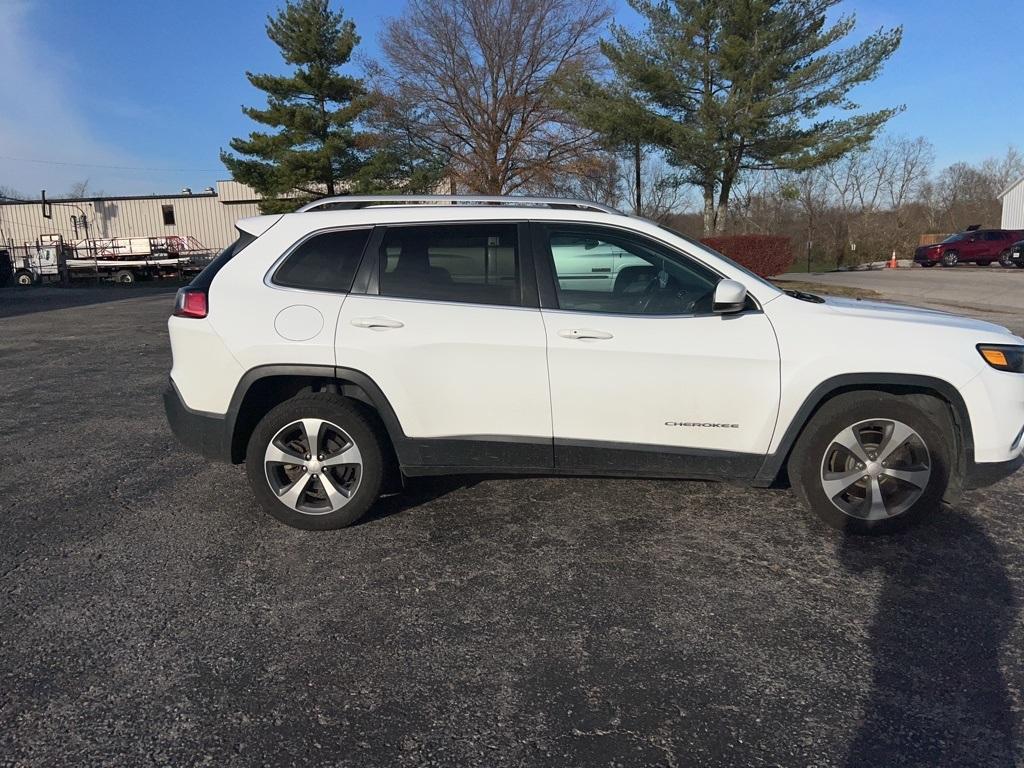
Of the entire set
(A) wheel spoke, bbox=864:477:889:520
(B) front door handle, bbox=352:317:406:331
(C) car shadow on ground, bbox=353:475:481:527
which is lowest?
(C) car shadow on ground, bbox=353:475:481:527

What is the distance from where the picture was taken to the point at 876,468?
370 cm

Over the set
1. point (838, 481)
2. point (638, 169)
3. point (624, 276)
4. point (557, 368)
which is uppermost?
point (638, 169)

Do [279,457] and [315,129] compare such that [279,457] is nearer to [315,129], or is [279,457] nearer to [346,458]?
[346,458]

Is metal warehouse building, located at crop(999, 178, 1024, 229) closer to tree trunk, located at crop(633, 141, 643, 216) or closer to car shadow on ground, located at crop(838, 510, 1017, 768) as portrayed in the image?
tree trunk, located at crop(633, 141, 643, 216)

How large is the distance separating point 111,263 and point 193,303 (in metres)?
36.3

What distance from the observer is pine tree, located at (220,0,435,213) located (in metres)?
30.8

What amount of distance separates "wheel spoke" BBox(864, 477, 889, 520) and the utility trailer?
3725 centimetres

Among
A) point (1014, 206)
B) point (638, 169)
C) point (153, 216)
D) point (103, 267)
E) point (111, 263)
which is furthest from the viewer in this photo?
point (153, 216)

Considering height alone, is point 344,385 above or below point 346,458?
above

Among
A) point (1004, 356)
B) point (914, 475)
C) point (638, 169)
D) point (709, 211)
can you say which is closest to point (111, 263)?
point (638, 169)

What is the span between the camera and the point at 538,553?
3.63 metres

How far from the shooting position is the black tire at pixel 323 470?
12.5 ft

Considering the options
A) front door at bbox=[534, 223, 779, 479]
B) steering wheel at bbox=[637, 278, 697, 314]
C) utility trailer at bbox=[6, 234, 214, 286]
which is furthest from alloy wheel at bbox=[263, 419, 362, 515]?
utility trailer at bbox=[6, 234, 214, 286]

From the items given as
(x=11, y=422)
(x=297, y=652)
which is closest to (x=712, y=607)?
(x=297, y=652)
